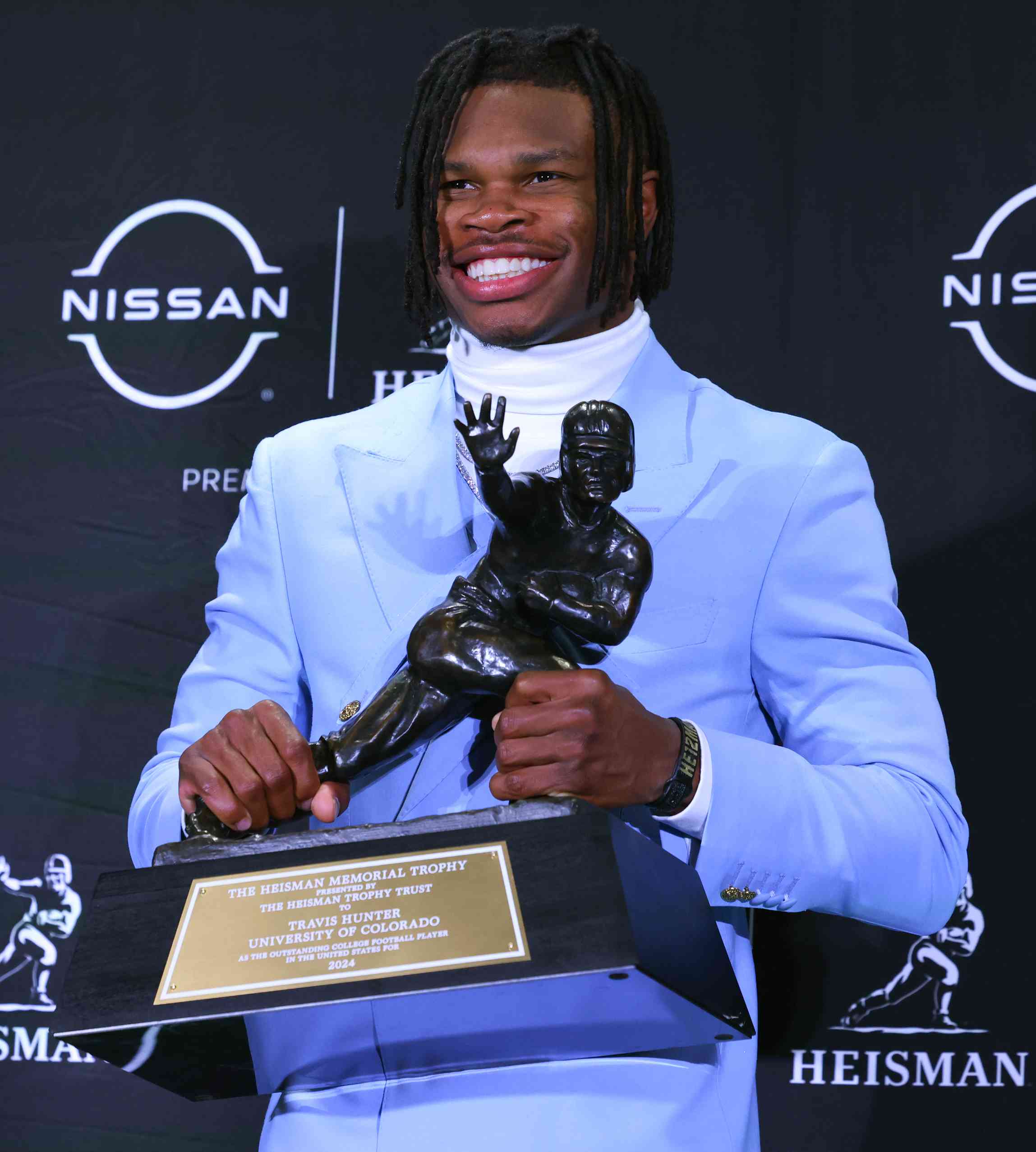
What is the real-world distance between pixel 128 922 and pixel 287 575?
53cm

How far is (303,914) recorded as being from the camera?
1147mm

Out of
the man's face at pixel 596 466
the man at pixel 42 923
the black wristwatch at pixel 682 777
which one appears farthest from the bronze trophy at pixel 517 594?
the man at pixel 42 923

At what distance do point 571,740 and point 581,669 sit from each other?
0.31ft

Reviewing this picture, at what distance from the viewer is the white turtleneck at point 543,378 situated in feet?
5.27

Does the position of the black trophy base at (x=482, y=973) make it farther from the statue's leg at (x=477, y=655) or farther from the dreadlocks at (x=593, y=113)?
the dreadlocks at (x=593, y=113)

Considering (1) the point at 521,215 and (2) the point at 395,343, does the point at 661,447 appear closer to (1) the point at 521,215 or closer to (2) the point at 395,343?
(1) the point at 521,215

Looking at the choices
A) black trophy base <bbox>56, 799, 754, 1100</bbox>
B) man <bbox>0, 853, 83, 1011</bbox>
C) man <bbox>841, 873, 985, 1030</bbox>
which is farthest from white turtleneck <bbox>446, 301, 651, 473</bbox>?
man <bbox>0, 853, 83, 1011</bbox>

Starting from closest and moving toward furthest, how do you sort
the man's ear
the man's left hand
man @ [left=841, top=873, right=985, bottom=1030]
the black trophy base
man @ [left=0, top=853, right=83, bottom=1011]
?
1. the black trophy base
2. the man's left hand
3. the man's ear
4. man @ [left=841, top=873, right=985, bottom=1030]
5. man @ [left=0, top=853, right=83, bottom=1011]

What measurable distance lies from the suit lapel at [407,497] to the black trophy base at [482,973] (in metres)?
0.39

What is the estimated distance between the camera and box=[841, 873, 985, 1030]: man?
84.4 inches

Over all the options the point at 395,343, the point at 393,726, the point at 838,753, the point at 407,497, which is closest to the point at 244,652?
the point at 407,497

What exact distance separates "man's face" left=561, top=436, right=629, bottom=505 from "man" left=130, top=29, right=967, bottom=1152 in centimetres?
15

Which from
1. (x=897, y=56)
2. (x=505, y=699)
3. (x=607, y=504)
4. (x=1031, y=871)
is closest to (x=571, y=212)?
A: (x=607, y=504)

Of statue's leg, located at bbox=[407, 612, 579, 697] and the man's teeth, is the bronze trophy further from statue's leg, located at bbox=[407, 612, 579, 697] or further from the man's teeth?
the man's teeth
